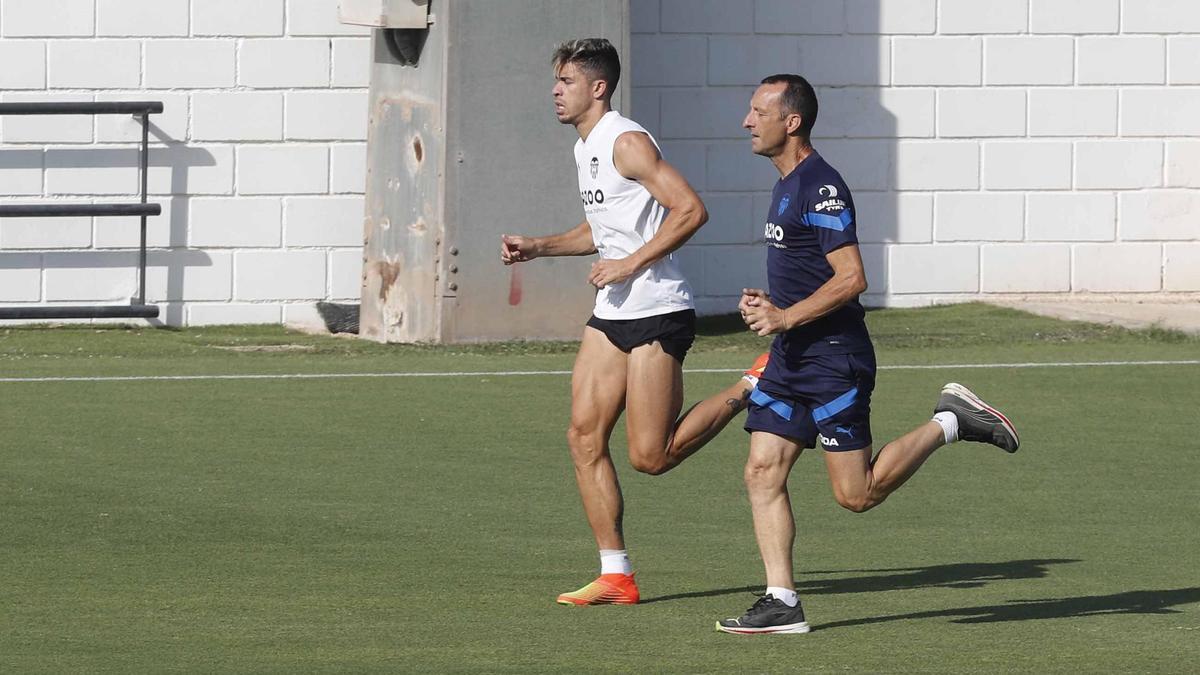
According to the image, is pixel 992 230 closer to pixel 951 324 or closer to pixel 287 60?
pixel 951 324

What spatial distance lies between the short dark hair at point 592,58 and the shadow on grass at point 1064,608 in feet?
7.21

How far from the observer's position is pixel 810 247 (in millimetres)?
6918

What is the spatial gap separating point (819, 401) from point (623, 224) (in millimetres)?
1145

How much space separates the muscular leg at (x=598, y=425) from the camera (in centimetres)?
756

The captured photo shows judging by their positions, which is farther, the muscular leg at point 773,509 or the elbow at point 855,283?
the muscular leg at point 773,509

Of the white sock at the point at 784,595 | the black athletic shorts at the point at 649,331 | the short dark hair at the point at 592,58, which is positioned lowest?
the white sock at the point at 784,595

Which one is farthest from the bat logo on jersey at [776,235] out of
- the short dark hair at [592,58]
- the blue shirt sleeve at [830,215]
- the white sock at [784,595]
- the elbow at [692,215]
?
the white sock at [784,595]

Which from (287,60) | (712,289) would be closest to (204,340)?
(287,60)

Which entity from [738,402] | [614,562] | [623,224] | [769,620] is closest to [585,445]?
[614,562]

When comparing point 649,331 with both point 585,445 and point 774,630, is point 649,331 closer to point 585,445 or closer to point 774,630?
point 585,445

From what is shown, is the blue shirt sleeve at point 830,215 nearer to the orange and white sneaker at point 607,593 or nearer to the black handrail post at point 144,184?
the orange and white sneaker at point 607,593

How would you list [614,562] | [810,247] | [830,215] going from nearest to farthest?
1. [830,215]
2. [810,247]
3. [614,562]

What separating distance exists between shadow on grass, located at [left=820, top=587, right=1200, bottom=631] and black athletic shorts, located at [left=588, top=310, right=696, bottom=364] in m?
1.21

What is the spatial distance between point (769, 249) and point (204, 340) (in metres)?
10.5
